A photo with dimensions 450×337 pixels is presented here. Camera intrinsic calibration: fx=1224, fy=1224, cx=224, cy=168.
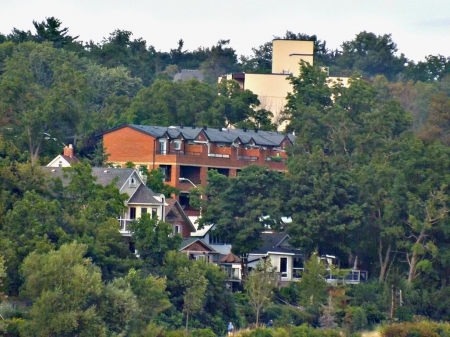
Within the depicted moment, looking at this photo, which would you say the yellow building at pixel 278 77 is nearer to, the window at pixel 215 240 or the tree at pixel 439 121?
the tree at pixel 439 121

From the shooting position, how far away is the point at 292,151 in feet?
254

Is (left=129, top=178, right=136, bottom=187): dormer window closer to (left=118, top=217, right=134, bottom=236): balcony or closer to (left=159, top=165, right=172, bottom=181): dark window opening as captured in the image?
(left=118, top=217, right=134, bottom=236): balcony

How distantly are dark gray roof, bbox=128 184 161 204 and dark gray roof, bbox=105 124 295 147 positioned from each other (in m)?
12.0

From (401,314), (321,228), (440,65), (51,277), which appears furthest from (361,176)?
(440,65)

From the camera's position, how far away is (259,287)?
58125 mm

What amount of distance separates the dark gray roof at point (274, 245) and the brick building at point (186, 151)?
9179 millimetres

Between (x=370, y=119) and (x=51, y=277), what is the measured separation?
34536 millimetres

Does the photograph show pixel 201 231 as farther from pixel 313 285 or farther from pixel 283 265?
pixel 313 285

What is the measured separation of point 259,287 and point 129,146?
21149mm

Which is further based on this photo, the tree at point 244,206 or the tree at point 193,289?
the tree at point 244,206

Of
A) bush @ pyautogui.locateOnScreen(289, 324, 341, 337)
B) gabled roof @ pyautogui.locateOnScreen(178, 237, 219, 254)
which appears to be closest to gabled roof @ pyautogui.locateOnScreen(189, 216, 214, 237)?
gabled roof @ pyautogui.locateOnScreen(178, 237, 219, 254)

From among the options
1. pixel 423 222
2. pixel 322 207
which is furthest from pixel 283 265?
pixel 423 222

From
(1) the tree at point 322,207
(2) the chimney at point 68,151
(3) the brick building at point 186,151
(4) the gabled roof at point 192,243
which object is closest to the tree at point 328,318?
(1) the tree at point 322,207

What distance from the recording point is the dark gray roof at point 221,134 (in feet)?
252
